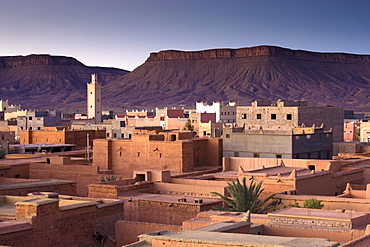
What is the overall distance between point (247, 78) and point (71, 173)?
148432 mm

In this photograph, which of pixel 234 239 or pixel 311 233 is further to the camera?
pixel 311 233

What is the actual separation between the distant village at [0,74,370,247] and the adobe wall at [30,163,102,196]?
0.04 metres

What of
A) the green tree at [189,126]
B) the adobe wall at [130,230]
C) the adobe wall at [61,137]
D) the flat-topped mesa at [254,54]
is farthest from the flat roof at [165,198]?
the flat-topped mesa at [254,54]

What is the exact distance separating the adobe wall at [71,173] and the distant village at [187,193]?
0.15 feet

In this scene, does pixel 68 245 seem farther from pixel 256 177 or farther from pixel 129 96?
pixel 129 96

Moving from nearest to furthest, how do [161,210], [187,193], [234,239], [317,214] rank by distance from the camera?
[234,239]
[317,214]
[161,210]
[187,193]

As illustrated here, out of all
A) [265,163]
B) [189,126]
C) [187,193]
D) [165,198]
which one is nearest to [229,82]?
[189,126]

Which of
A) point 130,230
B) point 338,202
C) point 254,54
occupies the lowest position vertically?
point 130,230

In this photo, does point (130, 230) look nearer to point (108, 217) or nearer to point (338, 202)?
point (108, 217)

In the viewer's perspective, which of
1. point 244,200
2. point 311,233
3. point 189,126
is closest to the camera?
point 311,233

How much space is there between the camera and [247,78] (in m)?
176

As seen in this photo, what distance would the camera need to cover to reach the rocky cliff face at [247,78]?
541ft

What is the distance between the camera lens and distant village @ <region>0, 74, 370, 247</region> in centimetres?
1469

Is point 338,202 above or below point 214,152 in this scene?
below
